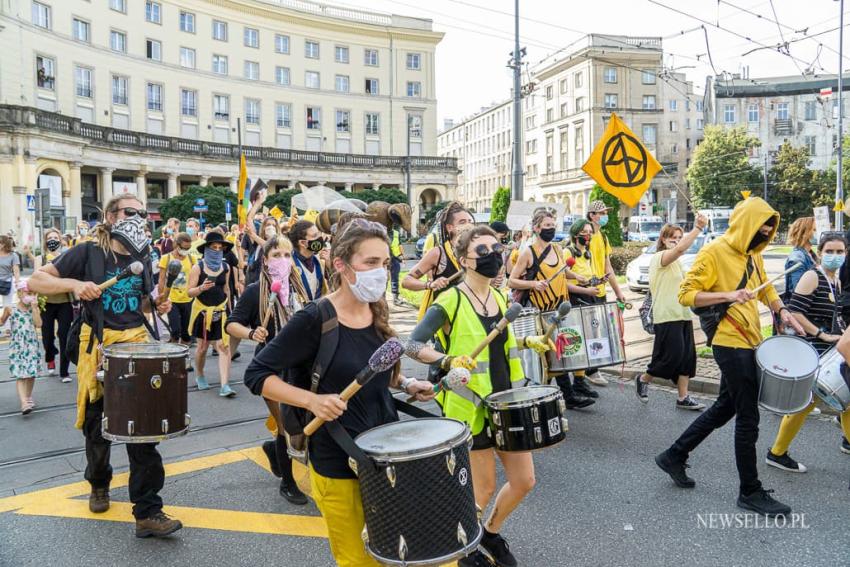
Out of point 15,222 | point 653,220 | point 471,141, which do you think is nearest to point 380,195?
point 653,220

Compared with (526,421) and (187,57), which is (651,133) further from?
(526,421)

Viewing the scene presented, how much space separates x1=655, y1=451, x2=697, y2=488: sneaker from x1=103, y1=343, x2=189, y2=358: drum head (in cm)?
351

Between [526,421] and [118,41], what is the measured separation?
177ft

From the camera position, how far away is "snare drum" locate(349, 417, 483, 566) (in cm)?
256

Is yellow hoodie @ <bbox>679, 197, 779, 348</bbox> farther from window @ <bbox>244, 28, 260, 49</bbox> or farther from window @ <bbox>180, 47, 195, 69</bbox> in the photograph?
window @ <bbox>244, 28, 260, 49</bbox>

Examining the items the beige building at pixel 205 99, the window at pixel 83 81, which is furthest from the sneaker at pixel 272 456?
the window at pixel 83 81

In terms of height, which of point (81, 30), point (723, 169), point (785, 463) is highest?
point (81, 30)

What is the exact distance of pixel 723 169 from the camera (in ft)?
189

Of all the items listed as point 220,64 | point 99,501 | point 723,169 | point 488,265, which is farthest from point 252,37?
point 488,265

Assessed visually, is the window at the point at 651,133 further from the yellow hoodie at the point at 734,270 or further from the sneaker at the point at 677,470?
the sneaker at the point at 677,470

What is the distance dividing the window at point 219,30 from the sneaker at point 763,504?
2324 inches

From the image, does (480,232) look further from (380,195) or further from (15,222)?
(380,195)

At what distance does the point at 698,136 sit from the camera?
78.2m

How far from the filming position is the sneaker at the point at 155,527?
4297mm
